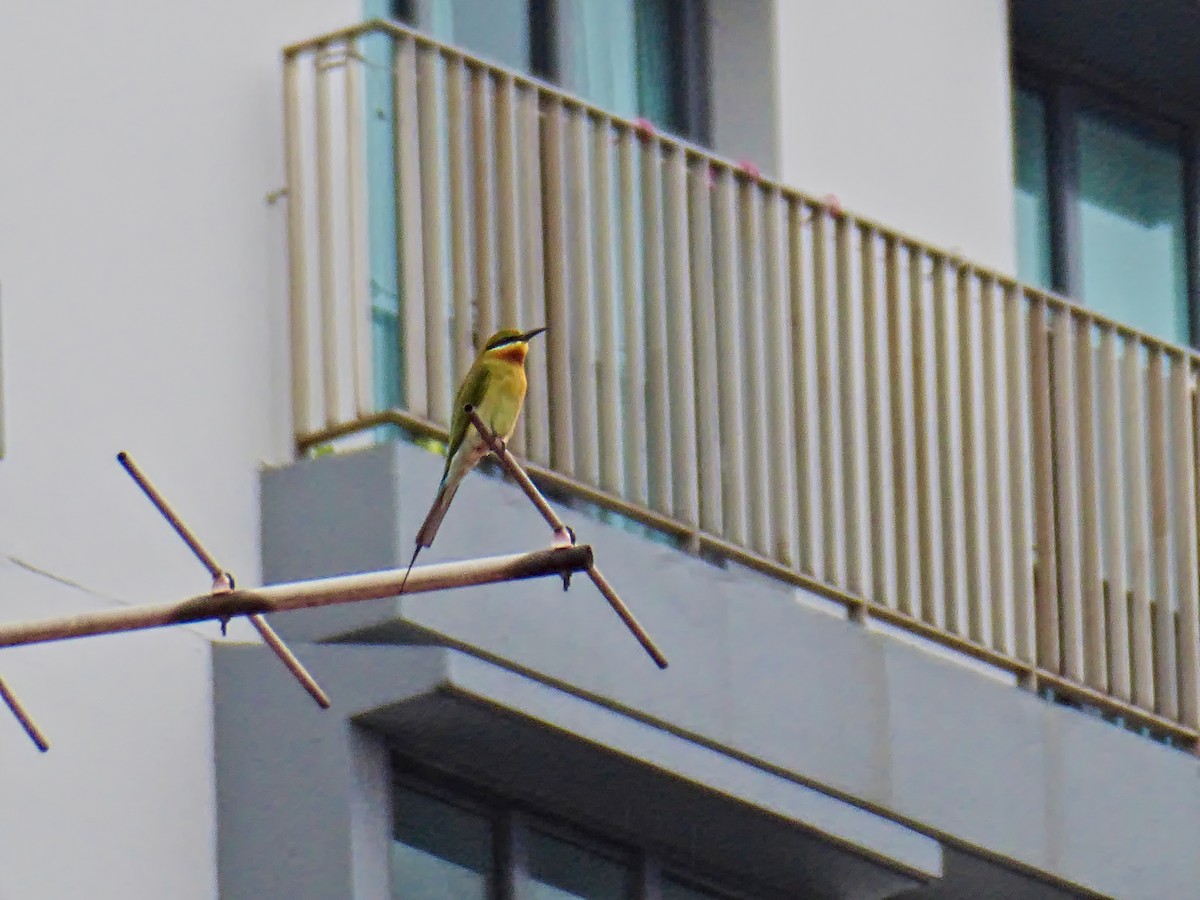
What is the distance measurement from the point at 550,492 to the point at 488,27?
1.98 meters

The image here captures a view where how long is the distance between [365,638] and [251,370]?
0.89 metres

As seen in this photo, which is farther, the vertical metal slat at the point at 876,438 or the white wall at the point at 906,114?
the white wall at the point at 906,114

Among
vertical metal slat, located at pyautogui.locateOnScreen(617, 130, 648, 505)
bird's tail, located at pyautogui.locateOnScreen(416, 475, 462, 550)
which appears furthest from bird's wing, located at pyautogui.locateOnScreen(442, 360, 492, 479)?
vertical metal slat, located at pyautogui.locateOnScreen(617, 130, 648, 505)

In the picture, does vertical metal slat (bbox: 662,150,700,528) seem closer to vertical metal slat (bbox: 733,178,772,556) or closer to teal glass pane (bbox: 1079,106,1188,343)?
vertical metal slat (bbox: 733,178,772,556)

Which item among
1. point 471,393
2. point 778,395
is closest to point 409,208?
point 778,395

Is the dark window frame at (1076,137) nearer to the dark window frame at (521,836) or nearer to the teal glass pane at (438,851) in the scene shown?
the dark window frame at (521,836)

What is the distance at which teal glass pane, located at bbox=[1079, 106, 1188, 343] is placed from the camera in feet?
50.3

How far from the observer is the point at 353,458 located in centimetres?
991

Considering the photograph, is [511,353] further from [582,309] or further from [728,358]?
[728,358]

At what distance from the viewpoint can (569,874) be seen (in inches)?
428

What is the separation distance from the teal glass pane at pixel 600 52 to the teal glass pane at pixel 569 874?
9.35ft

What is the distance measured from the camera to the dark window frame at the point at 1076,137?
15.0m

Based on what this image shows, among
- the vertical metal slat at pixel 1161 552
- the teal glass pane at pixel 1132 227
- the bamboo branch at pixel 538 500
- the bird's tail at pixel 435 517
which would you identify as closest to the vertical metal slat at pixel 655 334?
the vertical metal slat at pixel 1161 552

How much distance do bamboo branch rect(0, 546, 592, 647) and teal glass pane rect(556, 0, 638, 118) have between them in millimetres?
5642
